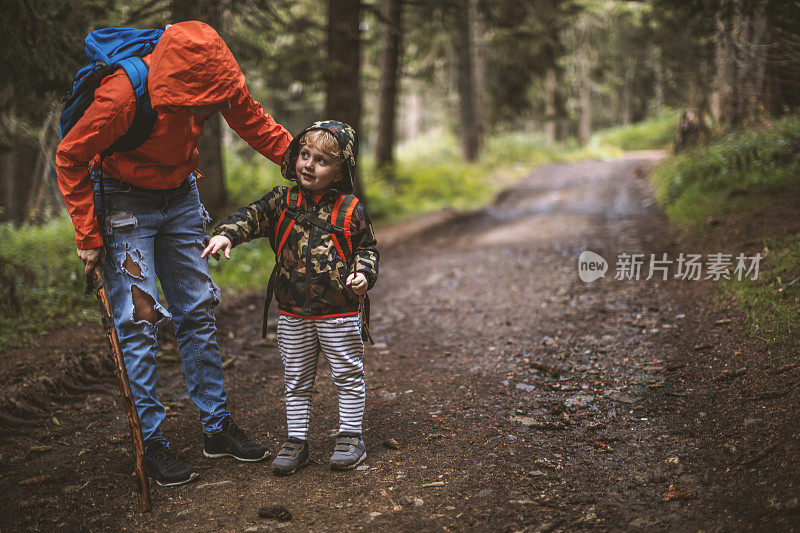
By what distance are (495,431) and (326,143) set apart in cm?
198

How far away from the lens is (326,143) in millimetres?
3162

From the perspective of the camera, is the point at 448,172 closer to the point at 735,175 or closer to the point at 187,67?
the point at 735,175

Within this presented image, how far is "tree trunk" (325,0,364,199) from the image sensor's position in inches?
416

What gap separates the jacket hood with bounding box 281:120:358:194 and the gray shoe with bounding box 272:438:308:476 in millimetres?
1436

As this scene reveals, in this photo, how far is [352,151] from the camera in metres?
3.26

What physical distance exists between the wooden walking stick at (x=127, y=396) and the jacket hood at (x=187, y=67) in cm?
101

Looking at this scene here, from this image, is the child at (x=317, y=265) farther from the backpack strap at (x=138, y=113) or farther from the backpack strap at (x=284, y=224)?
the backpack strap at (x=138, y=113)

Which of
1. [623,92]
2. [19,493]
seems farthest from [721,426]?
[623,92]

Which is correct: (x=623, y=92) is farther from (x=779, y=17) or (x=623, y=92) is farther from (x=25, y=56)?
(x=25, y=56)

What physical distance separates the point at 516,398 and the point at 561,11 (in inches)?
725

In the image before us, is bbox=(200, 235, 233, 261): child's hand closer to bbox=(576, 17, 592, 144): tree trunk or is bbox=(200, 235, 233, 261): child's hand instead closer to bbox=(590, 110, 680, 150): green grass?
bbox=(590, 110, 680, 150): green grass

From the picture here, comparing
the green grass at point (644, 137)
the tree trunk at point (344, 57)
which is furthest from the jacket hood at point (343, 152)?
the green grass at point (644, 137)

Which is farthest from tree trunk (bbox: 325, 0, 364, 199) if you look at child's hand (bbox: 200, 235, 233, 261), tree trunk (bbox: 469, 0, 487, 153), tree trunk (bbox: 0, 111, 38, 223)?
tree trunk (bbox: 469, 0, 487, 153)

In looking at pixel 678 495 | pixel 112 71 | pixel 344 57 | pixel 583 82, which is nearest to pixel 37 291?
pixel 112 71
